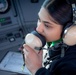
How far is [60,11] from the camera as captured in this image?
104cm

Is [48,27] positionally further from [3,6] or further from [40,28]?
[3,6]

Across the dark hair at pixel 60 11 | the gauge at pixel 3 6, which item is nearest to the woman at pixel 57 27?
the dark hair at pixel 60 11

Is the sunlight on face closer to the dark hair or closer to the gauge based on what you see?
the dark hair

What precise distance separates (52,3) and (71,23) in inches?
5.1

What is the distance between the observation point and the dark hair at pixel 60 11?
1037mm

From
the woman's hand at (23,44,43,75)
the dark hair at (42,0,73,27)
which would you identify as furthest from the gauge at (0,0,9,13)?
the dark hair at (42,0,73,27)

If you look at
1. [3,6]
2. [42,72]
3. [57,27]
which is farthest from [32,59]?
[3,6]

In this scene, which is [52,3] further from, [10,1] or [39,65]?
[10,1]

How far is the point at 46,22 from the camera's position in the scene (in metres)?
1.09

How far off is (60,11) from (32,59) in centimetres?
32

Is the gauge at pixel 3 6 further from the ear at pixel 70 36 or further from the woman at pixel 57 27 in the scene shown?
the ear at pixel 70 36

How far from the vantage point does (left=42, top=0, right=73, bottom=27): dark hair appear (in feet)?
3.40

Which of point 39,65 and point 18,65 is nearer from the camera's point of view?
point 39,65

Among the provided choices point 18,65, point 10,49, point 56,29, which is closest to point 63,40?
point 56,29
